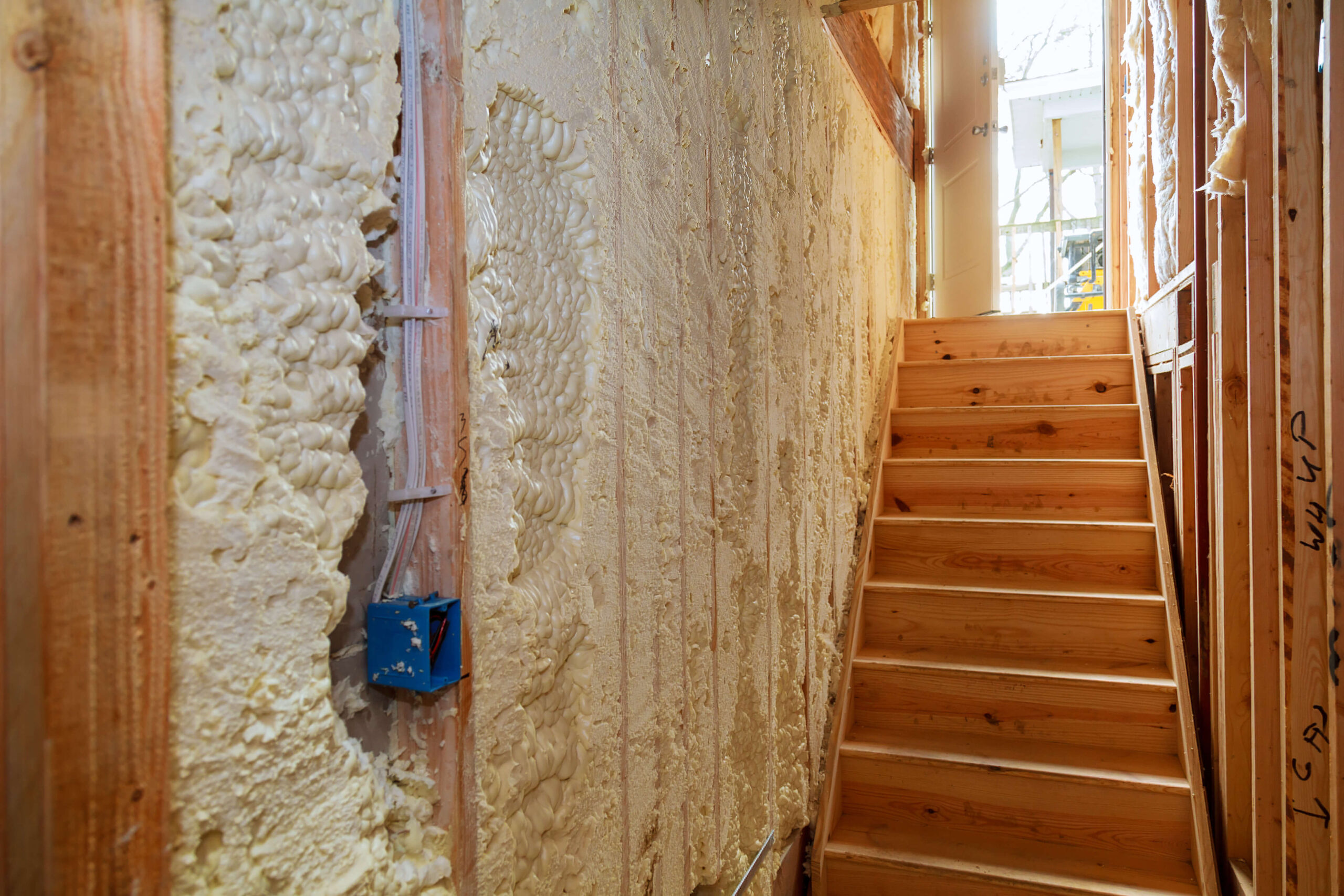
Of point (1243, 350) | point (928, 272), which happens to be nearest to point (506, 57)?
point (1243, 350)

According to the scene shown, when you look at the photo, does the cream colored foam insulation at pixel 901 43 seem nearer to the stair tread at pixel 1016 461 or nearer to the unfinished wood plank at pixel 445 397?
the stair tread at pixel 1016 461

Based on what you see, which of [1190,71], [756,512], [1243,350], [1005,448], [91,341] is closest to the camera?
[91,341]

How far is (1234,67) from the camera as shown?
61.6 inches

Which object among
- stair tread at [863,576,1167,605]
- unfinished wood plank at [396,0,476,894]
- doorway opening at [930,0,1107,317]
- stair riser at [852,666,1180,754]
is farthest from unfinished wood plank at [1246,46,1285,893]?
doorway opening at [930,0,1107,317]

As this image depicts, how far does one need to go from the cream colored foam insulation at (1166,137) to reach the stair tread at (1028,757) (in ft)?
4.38

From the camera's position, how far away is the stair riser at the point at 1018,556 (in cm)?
253

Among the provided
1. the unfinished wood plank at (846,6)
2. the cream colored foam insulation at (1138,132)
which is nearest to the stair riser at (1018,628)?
the cream colored foam insulation at (1138,132)

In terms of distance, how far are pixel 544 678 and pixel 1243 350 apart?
168 cm

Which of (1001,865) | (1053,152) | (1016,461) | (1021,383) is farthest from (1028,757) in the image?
(1053,152)

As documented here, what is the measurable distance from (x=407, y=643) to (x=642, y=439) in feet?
1.76

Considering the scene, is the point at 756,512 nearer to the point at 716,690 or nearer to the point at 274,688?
the point at 716,690

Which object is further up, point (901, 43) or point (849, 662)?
point (901, 43)

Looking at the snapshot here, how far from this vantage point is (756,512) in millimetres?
1635

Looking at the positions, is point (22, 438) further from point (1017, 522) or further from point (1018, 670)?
point (1017, 522)
